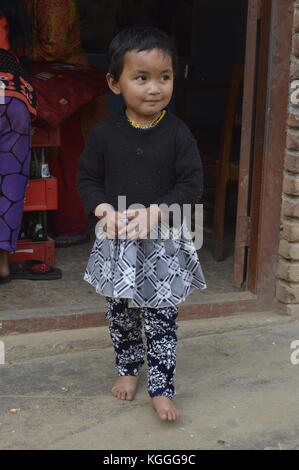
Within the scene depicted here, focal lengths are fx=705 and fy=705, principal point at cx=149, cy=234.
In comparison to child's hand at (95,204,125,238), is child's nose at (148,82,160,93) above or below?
above

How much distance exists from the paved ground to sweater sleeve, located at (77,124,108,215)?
0.80 m

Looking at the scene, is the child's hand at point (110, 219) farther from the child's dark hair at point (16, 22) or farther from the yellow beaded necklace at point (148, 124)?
the child's dark hair at point (16, 22)

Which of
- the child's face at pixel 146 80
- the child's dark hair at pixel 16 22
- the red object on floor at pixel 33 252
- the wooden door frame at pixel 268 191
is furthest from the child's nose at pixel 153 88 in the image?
the red object on floor at pixel 33 252

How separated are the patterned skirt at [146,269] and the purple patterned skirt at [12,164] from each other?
1246 mm

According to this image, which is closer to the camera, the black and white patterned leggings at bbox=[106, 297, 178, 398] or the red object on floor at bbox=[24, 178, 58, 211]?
the black and white patterned leggings at bbox=[106, 297, 178, 398]

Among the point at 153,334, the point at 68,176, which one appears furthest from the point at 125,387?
the point at 68,176

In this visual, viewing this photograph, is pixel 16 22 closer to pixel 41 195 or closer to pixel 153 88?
pixel 41 195

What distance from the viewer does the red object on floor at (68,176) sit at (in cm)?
462

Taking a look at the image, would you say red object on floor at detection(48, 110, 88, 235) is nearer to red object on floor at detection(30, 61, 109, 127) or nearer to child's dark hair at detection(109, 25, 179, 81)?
red object on floor at detection(30, 61, 109, 127)

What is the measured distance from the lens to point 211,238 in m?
4.91

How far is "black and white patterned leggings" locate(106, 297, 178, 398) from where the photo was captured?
2.58 meters

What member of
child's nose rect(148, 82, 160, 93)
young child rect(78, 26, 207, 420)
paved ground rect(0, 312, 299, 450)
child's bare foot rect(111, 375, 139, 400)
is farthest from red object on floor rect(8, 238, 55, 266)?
child's nose rect(148, 82, 160, 93)

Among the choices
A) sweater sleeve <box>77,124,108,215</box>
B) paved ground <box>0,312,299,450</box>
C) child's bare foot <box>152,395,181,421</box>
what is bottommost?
paved ground <box>0,312,299,450</box>
